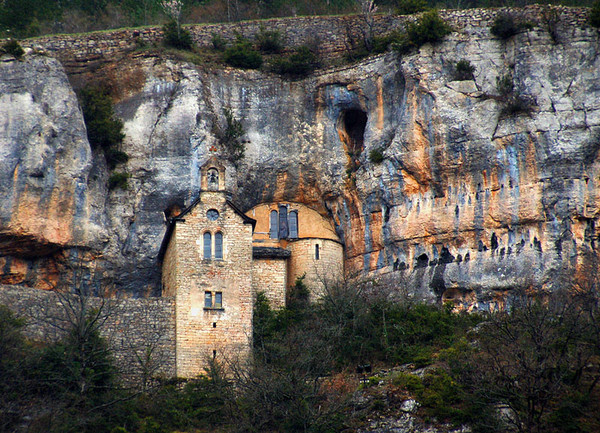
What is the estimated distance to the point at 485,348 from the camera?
4591cm

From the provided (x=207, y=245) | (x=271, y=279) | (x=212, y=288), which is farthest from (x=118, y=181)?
(x=212, y=288)

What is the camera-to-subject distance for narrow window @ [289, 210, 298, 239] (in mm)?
57750

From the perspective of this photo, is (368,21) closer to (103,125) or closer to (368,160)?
(368,160)

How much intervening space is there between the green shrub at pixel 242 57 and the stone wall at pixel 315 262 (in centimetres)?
1048

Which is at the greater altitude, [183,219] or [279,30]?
[279,30]

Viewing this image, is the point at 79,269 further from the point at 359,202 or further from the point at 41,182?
the point at 359,202

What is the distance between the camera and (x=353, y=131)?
60125 mm

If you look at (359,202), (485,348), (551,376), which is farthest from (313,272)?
(551,376)

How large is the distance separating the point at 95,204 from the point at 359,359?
15738 mm

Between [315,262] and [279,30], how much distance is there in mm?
14443

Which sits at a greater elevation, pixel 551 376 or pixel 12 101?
pixel 12 101

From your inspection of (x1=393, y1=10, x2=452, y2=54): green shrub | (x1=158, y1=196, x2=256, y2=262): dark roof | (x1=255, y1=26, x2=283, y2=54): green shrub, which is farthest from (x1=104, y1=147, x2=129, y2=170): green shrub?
(x1=393, y1=10, x2=452, y2=54): green shrub

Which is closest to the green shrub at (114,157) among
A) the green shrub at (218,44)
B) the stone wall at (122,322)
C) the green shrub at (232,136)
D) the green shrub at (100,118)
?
the green shrub at (100,118)

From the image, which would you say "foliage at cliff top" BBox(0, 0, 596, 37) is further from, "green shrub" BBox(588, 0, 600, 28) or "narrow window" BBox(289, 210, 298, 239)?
"narrow window" BBox(289, 210, 298, 239)
